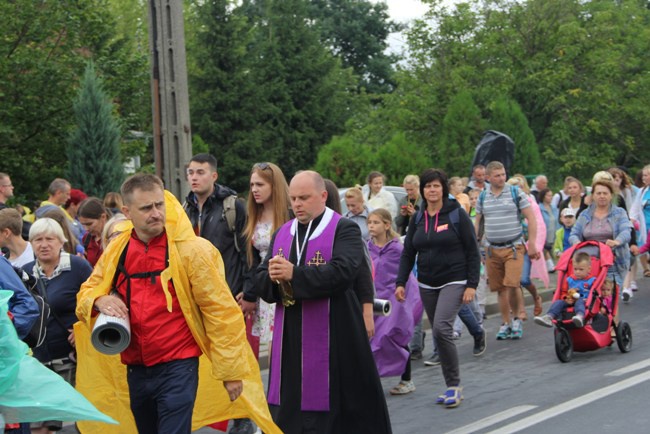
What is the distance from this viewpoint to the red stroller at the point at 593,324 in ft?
35.1

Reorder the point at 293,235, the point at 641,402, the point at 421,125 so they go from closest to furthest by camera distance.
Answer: the point at 293,235 → the point at 641,402 → the point at 421,125

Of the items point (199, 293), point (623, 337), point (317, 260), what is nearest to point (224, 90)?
point (623, 337)

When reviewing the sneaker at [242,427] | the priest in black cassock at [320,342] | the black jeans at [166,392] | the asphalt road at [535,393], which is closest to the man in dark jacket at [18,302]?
the black jeans at [166,392]

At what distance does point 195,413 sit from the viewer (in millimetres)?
6664

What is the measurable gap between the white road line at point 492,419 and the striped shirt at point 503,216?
3579 mm

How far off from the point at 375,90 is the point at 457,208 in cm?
5550

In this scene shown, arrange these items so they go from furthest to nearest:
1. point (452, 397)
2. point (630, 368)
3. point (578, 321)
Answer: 1. point (578, 321)
2. point (630, 368)
3. point (452, 397)

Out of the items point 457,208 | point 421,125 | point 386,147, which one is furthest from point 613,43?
point 457,208

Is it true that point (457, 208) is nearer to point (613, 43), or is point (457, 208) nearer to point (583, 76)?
point (583, 76)

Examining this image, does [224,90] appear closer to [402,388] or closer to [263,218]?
[402,388]

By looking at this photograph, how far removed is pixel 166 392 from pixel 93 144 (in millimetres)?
19266

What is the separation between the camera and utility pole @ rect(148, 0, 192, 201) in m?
11.8

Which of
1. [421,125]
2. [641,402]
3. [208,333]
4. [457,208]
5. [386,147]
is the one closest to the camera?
[208,333]

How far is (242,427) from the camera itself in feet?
27.6
